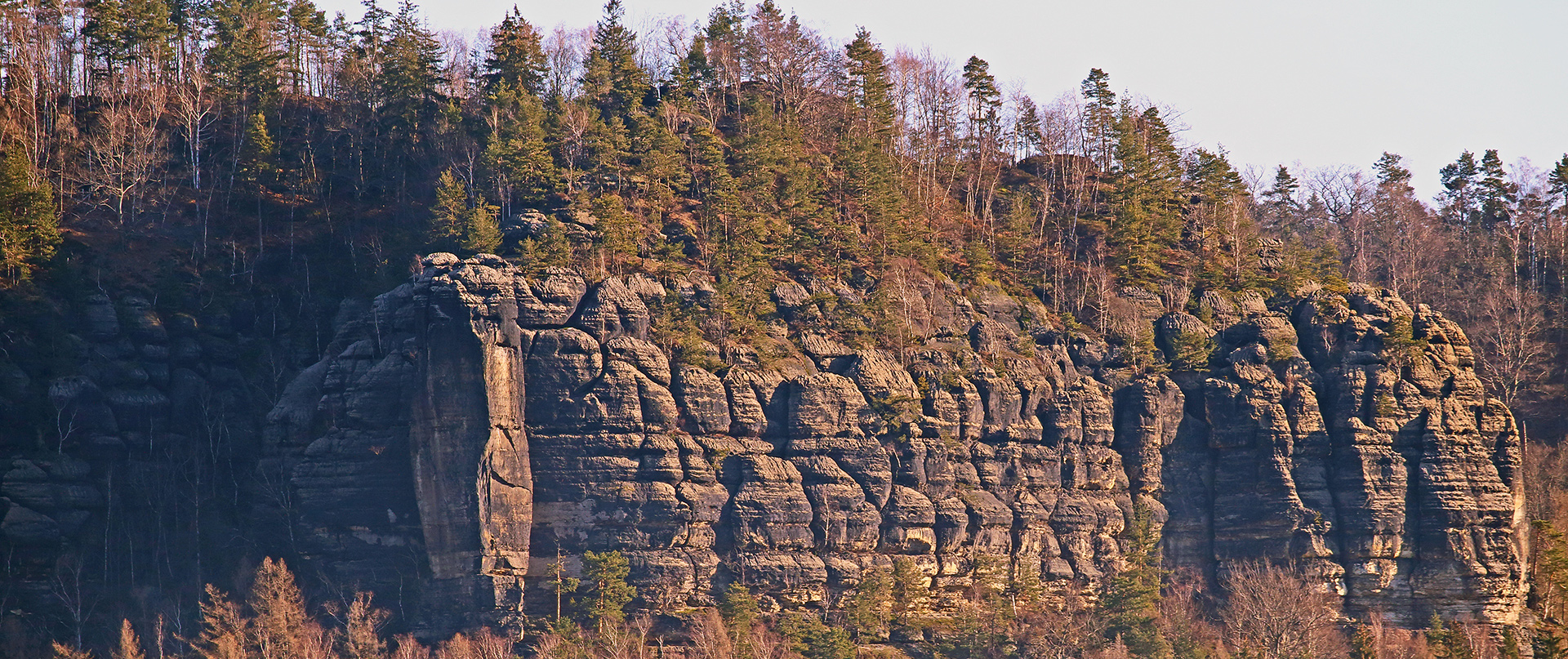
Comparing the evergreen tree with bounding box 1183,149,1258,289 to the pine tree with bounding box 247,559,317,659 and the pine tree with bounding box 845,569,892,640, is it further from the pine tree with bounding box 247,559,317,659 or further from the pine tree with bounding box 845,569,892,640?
the pine tree with bounding box 247,559,317,659

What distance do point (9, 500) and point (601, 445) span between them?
2420 cm

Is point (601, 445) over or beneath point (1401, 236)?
beneath

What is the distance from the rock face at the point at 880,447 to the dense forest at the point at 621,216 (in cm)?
197

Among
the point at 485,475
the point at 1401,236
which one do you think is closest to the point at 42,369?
the point at 485,475

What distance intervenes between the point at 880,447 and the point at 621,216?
15.5 meters

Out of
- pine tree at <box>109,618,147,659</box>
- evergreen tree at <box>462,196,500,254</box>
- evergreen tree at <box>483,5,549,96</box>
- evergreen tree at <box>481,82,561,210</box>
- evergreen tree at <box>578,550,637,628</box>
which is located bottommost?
pine tree at <box>109,618,147,659</box>

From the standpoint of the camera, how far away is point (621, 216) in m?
77.4

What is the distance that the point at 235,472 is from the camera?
7662 centimetres

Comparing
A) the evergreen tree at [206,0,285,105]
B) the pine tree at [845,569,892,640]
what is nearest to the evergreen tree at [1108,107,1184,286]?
the pine tree at [845,569,892,640]

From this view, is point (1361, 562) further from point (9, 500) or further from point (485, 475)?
point (9, 500)

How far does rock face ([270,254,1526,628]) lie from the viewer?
71.2m

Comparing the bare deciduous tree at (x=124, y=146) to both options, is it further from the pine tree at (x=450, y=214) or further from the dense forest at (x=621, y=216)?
the pine tree at (x=450, y=214)

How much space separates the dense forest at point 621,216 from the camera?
242ft

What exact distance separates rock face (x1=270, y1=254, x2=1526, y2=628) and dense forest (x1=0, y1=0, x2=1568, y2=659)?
1.97 metres
